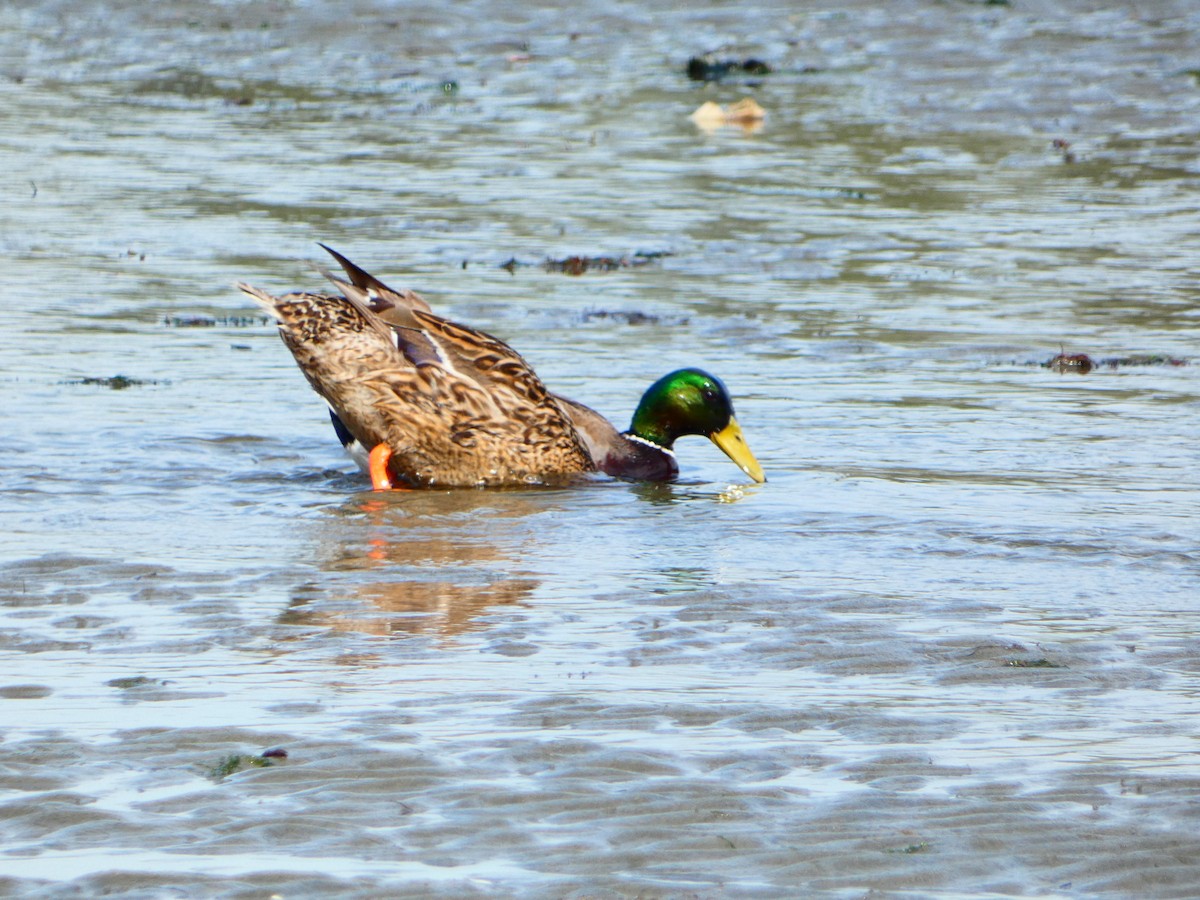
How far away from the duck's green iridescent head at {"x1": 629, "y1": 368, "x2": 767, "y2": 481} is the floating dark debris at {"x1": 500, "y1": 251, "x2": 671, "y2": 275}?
409 centimetres

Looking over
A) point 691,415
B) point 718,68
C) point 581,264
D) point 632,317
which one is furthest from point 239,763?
point 718,68

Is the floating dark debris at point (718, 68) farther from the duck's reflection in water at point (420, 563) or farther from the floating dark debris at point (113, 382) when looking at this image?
the duck's reflection in water at point (420, 563)

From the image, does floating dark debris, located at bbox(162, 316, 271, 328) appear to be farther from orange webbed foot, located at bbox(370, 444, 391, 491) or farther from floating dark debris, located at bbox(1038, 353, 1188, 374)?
floating dark debris, located at bbox(1038, 353, 1188, 374)

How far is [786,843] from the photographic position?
470 cm

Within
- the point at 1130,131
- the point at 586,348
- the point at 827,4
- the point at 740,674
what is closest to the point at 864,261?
the point at 586,348

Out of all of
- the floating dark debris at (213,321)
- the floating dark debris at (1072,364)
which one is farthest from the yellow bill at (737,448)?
the floating dark debris at (213,321)

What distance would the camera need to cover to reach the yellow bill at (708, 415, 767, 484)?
9203mm

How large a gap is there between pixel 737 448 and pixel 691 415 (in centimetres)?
Result: 30

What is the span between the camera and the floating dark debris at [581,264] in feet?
45.8

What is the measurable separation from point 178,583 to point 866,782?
2.84 metres

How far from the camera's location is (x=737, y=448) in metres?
9.39

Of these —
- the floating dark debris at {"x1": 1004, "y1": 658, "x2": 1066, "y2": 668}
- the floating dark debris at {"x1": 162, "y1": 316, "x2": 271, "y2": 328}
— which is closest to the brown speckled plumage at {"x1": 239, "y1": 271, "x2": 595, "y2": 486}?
the floating dark debris at {"x1": 162, "y1": 316, "x2": 271, "y2": 328}

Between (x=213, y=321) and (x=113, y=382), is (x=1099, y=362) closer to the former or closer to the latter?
(x=213, y=321)

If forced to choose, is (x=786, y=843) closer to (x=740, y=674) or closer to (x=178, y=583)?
(x=740, y=674)
